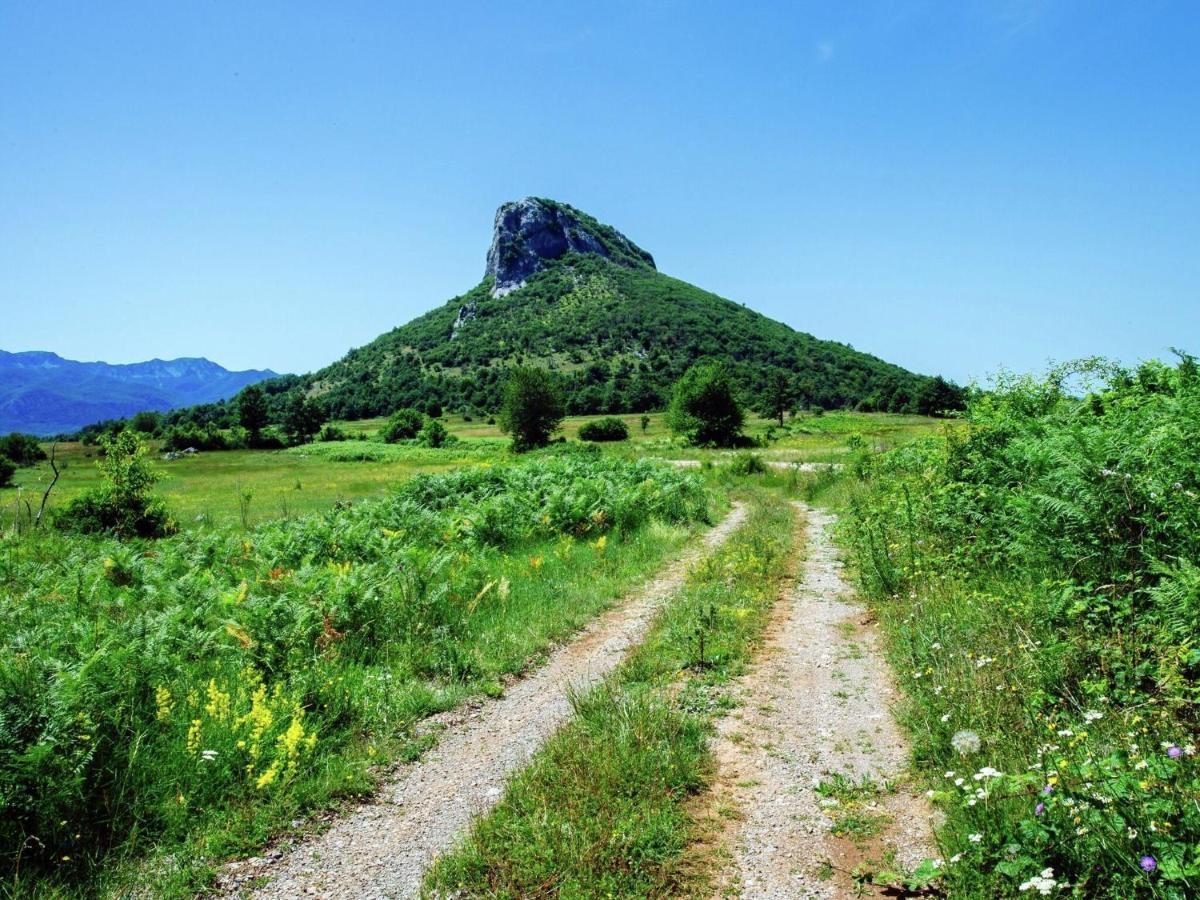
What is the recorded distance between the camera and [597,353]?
156 meters

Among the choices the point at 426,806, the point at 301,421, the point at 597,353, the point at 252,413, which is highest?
the point at 597,353

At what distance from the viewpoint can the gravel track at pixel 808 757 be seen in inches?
150

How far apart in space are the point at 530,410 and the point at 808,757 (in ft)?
222

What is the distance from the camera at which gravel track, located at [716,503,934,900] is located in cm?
381

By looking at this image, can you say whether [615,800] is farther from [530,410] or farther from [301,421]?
[301,421]

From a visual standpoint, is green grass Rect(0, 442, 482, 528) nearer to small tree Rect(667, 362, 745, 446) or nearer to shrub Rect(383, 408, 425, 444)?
shrub Rect(383, 408, 425, 444)

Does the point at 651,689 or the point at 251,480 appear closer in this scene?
the point at 651,689

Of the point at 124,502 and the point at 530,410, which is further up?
the point at 530,410

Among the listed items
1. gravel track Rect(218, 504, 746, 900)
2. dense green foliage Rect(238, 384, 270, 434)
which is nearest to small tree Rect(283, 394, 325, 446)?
dense green foliage Rect(238, 384, 270, 434)

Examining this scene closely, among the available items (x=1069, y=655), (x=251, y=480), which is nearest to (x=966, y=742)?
(x=1069, y=655)

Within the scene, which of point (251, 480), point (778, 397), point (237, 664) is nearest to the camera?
point (237, 664)

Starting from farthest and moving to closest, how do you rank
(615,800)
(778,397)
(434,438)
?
1. (778,397)
2. (434,438)
3. (615,800)

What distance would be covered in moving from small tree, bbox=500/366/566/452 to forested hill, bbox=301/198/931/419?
5430cm

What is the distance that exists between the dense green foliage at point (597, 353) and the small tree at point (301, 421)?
32.9 metres
